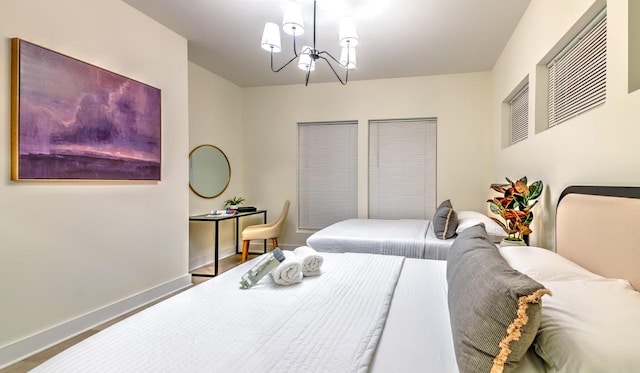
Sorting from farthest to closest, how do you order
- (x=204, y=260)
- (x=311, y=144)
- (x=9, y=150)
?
1. (x=311, y=144)
2. (x=204, y=260)
3. (x=9, y=150)

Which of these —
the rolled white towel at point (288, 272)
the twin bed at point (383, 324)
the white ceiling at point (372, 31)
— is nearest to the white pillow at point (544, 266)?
the twin bed at point (383, 324)

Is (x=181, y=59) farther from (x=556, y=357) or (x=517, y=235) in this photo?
(x=556, y=357)

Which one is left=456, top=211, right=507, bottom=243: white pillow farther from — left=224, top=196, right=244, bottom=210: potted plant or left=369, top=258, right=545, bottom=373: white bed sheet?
left=224, top=196, right=244, bottom=210: potted plant

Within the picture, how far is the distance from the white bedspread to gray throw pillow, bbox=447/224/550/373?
30 centimetres

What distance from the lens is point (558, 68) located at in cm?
238

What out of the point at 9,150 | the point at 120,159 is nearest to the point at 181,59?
the point at 120,159

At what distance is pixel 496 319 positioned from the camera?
2.84 feet

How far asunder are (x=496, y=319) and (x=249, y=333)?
2.60 feet

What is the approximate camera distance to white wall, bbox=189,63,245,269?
13.9 ft

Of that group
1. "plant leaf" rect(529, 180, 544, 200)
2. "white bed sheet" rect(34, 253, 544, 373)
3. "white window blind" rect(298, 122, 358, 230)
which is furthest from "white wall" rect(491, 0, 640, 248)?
"white window blind" rect(298, 122, 358, 230)

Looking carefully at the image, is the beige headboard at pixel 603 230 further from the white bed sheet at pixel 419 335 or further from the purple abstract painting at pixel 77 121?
the purple abstract painting at pixel 77 121

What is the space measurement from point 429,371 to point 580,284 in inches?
24.8

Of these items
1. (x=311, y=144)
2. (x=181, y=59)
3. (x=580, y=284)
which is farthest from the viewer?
(x=311, y=144)

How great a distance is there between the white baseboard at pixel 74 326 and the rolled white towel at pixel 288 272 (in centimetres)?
176
